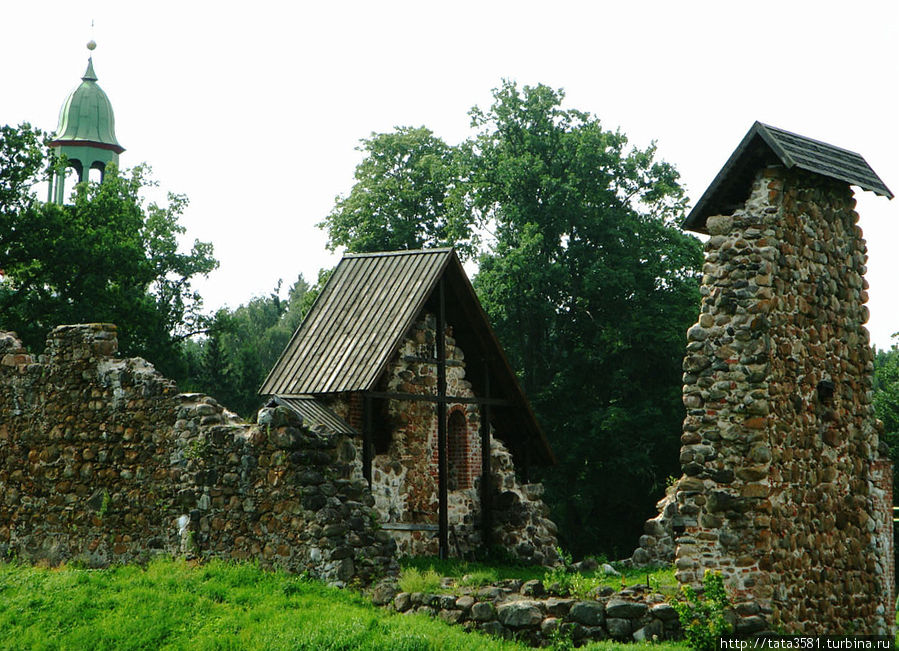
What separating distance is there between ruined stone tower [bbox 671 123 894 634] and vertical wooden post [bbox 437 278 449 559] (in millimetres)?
8318

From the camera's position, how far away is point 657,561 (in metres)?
20.1

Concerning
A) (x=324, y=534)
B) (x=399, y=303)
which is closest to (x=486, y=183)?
(x=399, y=303)

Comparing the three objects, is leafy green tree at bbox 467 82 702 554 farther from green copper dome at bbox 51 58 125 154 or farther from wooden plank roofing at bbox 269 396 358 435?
green copper dome at bbox 51 58 125 154

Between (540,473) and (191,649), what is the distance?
23.2 metres

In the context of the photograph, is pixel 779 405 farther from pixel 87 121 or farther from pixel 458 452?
pixel 87 121

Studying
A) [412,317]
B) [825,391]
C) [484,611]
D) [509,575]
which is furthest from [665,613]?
[412,317]

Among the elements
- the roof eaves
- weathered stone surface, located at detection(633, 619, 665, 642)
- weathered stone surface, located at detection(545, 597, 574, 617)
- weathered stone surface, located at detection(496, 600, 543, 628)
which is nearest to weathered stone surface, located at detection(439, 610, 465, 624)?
weathered stone surface, located at detection(496, 600, 543, 628)

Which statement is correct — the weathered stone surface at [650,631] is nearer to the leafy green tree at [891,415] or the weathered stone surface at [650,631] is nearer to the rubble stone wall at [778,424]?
the rubble stone wall at [778,424]

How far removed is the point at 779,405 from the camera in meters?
12.4

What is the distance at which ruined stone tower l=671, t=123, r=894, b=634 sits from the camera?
1211 cm

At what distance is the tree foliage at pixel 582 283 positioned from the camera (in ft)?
110

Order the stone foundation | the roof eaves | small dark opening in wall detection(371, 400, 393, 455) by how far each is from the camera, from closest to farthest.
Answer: the stone foundation, the roof eaves, small dark opening in wall detection(371, 400, 393, 455)

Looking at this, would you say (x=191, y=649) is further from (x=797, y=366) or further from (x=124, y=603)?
(x=797, y=366)

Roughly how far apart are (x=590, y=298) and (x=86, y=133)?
25.2 m
